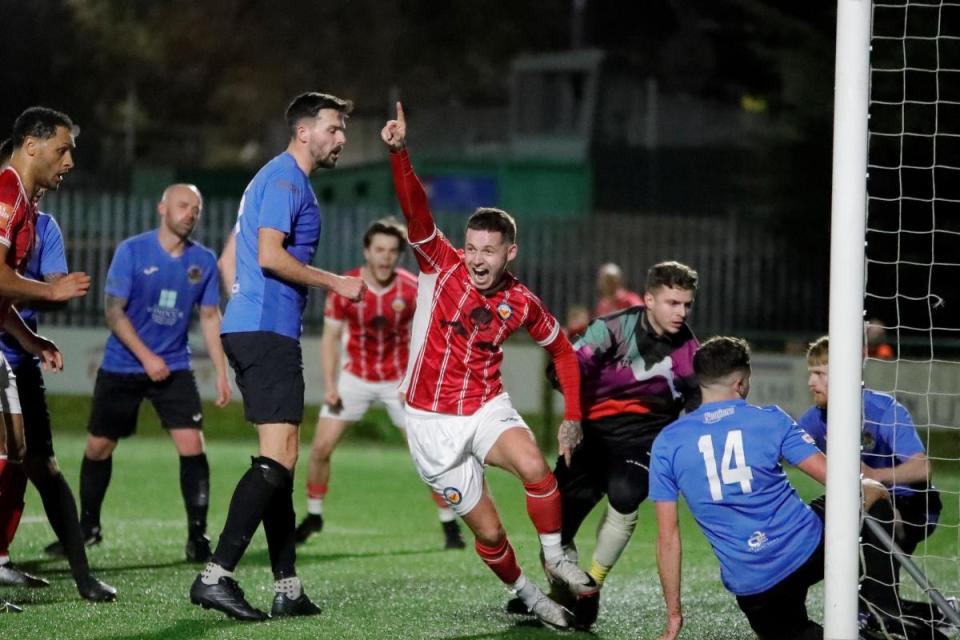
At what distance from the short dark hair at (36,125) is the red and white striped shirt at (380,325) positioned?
3469 mm

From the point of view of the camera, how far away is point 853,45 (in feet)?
15.5

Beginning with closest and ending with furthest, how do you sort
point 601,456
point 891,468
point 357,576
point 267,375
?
point 267,375
point 891,468
point 601,456
point 357,576

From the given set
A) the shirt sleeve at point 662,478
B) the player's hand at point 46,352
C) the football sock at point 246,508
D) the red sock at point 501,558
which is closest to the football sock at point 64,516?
the player's hand at point 46,352

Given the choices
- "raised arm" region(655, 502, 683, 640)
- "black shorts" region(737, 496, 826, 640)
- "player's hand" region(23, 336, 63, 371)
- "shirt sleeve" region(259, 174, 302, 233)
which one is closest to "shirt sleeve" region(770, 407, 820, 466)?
"black shorts" region(737, 496, 826, 640)

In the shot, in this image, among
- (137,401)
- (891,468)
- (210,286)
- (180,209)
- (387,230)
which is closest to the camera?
(891,468)

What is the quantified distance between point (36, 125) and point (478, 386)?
2097 millimetres

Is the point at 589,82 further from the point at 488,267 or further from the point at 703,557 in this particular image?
the point at 488,267

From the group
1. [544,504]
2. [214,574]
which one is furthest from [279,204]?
[544,504]

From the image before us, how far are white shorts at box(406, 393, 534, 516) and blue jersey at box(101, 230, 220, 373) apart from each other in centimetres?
253

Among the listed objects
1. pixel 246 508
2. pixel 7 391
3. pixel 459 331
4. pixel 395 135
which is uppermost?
pixel 395 135

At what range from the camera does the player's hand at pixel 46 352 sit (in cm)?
586

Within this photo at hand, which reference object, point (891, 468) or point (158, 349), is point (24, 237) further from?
point (891, 468)

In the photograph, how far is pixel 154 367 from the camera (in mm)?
7574

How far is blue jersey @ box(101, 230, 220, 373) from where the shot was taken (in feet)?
25.6
